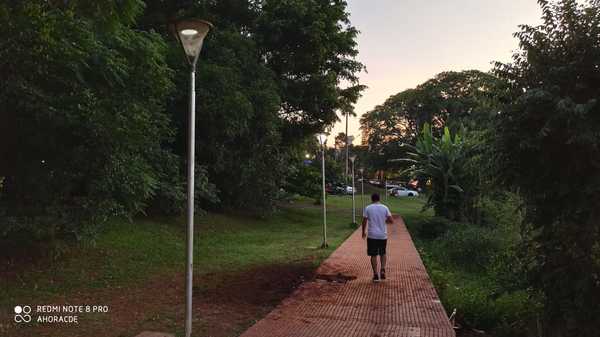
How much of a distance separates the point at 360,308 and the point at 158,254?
5966 mm

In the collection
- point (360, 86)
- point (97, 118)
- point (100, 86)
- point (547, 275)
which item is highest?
point (360, 86)

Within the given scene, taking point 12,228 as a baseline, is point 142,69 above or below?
above

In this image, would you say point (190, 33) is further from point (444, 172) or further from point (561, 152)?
point (444, 172)

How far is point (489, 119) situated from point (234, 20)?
52.9 feet

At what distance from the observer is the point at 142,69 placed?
29.8 feet

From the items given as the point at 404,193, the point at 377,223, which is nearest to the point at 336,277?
the point at 377,223

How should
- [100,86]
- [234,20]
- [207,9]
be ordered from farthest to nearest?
1. [234,20]
2. [207,9]
3. [100,86]

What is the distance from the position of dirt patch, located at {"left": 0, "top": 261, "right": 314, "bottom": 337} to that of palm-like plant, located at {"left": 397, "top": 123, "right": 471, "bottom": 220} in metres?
10.4

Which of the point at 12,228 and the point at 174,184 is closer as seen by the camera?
the point at 12,228

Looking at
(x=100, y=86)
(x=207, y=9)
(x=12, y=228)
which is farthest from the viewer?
(x=207, y=9)

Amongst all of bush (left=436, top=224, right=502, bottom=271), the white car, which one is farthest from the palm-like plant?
the white car

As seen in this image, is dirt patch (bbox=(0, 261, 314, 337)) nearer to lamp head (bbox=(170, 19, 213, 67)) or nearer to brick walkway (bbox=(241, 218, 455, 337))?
brick walkway (bbox=(241, 218, 455, 337))

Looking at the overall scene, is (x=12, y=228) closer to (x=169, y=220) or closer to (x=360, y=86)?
(x=169, y=220)

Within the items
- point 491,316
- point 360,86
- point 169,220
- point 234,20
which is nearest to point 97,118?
point 491,316
